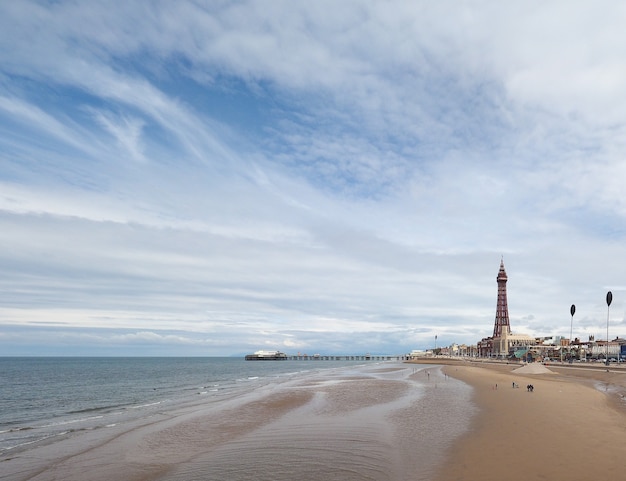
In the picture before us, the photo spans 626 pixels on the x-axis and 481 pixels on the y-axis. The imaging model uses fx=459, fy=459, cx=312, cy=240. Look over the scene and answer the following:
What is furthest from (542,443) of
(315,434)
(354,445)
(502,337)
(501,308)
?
(501,308)

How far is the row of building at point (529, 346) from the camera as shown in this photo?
111m

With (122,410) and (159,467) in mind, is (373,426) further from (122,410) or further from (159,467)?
(122,410)

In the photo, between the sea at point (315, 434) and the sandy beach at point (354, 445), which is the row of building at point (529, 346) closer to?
the sea at point (315, 434)

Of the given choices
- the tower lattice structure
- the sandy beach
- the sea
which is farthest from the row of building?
the sandy beach

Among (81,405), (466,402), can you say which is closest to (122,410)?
(81,405)

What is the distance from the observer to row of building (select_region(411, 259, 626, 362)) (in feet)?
364

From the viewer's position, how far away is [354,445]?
1561 cm

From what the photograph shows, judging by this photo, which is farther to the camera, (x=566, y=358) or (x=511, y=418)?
(x=566, y=358)

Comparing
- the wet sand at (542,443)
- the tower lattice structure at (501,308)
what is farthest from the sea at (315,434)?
the tower lattice structure at (501,308)

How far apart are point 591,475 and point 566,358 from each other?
367 feet

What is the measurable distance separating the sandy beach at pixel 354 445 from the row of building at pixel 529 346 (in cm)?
9771

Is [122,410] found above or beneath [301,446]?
beneath

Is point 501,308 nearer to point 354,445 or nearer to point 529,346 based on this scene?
point 529,346

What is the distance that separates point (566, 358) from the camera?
107188 mm
